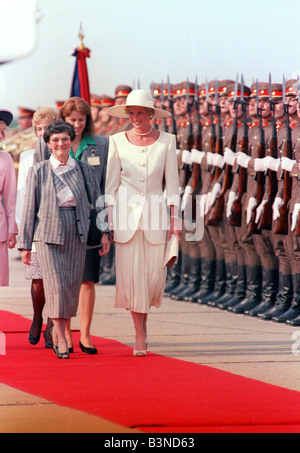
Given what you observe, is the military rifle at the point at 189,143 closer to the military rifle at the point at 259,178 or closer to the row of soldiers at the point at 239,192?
the row of soldiers at the point at 239,192

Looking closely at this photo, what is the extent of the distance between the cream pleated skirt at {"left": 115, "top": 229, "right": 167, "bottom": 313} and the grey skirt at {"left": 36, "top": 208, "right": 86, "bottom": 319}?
13.7 inches

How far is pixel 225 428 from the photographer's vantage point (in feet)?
15.8

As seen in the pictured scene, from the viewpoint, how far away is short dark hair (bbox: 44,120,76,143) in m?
7.10

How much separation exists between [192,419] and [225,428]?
0.23 m

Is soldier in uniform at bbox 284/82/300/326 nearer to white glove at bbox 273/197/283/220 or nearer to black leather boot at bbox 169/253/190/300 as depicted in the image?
white glove at bbox 273/197/283/220

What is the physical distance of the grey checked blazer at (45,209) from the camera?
23.0 ft

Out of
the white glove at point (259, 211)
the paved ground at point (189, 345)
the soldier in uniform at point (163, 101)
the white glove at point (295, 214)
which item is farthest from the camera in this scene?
the soldier in uniform at point (163, 101)

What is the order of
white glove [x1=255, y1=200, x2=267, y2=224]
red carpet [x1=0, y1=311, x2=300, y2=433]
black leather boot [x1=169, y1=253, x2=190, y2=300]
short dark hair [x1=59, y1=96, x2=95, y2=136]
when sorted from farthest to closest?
black leather boot [x1=169, y1=253, x2=190, y2=300], white glove [x1=255, y1=200, x2=267, y2=224], short dark hair [x1=59, y1=96, x2=95, y2=136], red carpet [x1=0, y1=311, x2=300, y2=433]

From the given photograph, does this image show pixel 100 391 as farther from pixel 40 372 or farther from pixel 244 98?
pixel 244 98

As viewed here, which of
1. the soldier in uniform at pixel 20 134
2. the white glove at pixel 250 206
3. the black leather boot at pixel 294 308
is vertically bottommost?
the black leather boot at pixel 294 308

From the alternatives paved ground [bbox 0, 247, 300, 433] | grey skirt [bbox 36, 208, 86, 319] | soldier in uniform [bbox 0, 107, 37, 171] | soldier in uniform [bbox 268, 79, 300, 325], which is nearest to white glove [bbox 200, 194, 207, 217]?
paved ground [bbox 0, 247, 300, 433]

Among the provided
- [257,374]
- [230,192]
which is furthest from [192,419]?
[230,192]

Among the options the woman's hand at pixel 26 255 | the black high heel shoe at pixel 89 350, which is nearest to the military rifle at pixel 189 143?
the black high heel shoe at pixel 89 350

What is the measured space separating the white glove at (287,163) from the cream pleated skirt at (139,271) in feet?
6.12
